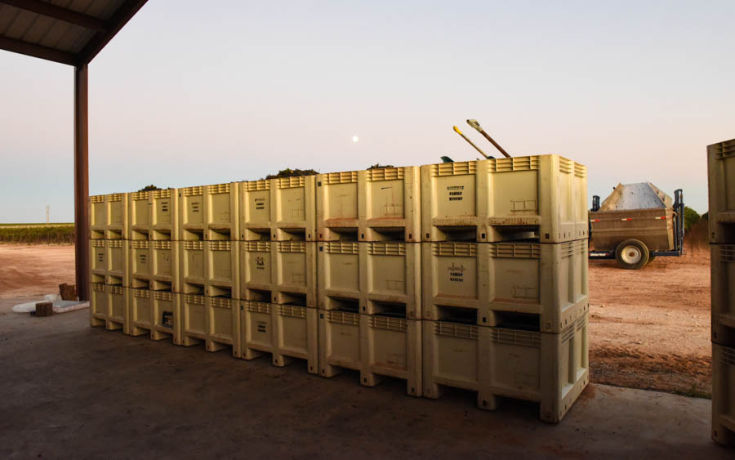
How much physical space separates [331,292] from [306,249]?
0.64 metres

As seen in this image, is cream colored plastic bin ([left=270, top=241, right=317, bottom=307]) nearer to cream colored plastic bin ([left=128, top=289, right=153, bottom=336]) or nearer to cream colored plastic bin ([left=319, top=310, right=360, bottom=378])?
cream colored plastic bin ([left=319, top=310, right=360, bottom=378])

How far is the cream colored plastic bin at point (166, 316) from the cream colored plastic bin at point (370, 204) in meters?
3.13

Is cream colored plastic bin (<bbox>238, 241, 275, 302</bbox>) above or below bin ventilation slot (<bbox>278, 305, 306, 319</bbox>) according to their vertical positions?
above

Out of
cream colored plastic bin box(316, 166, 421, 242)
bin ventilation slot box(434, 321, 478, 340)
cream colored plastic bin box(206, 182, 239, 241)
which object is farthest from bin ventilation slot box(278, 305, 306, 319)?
bin ventilation slot box(434, 321, 478, 340)

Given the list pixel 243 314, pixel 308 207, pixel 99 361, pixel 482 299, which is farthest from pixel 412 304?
pixel 99 361

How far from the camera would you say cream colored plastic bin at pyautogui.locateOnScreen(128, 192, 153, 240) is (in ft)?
25.7

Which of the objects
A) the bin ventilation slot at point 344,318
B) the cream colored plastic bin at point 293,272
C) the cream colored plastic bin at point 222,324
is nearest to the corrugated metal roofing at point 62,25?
the cream colored plastic bin at point 222,324

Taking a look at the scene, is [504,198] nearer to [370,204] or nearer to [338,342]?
[370,204]

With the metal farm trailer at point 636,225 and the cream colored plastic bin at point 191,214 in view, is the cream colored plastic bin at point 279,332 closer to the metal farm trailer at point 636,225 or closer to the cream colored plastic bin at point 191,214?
the cream colored plastic bin at point 191,214

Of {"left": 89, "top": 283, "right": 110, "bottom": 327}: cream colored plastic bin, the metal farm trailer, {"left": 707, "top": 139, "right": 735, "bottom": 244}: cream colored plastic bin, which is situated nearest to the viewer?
{"left": 707, "top": 139, "right": 735, "bottom": 244}: cream colored plastic bin

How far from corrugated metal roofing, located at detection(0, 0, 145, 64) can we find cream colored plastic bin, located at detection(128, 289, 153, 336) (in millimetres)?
5793

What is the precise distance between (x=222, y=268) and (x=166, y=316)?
5.25ft

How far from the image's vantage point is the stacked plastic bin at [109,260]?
27.1 feet

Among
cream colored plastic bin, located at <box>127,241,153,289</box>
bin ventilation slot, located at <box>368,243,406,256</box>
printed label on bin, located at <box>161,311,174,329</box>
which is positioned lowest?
printed label on bin, located at <box>161,311,174,329</box>
